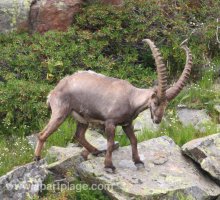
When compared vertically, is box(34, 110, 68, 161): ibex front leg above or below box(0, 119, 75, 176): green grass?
above

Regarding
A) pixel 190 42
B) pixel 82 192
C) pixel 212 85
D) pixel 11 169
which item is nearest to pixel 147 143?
pixel 82 192

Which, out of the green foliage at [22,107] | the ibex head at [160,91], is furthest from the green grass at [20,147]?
the ibex head at [160,91]

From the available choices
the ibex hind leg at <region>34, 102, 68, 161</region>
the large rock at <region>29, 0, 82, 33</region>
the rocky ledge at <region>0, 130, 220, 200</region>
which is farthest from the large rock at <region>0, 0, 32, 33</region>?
the ibex hind leg at <region>34, 102, 68, 161</region>

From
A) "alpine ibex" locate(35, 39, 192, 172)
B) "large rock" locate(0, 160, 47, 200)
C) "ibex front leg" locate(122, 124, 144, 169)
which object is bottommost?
"large rock" locate(0, 160, 47, 200)

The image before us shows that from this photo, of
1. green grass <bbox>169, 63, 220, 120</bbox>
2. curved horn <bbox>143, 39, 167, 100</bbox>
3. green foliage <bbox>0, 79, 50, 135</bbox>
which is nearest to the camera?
curved horn <bbox>143, 39, 167, 100</bbox>

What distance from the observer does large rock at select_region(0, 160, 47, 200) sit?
921 cm

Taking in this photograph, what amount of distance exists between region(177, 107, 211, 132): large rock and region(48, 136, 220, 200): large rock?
5.03 feet

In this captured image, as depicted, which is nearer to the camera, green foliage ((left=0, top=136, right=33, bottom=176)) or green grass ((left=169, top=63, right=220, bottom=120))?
green foliage ((left=0, top=136, right=33, bottom=176))

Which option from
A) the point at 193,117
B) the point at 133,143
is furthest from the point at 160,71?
the point at 193,117

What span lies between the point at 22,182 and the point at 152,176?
204cm

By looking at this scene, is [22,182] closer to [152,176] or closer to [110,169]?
[110,169]

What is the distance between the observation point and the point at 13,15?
13.6 metres

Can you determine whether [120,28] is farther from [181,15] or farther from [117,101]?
[117,101]

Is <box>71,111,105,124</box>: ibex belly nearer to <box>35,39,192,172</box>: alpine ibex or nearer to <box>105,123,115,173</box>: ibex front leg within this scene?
<box>35,39,192,172</box>: alpine ibex
